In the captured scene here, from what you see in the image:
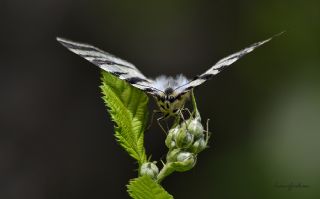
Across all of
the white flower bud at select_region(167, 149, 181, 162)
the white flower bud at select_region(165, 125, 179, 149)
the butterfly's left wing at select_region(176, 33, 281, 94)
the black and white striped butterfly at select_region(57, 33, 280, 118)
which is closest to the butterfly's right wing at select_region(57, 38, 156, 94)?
the black and white striped butterfly at select_region(57, 33, 280, 118)

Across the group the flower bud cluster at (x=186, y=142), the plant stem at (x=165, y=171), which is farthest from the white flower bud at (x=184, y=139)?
the plant stem at (x=165, y=171)

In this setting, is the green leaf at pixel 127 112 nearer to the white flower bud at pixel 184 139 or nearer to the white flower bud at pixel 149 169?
the white flower bud at pixel 149 169

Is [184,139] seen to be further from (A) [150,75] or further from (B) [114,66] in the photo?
(A) [150,75]

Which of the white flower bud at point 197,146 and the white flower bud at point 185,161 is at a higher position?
the white flower bud at point 197,146

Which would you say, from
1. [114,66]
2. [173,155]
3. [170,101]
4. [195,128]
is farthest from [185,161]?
[114,66]

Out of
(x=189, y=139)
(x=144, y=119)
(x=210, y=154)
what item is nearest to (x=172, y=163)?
(x=189, y=139)
